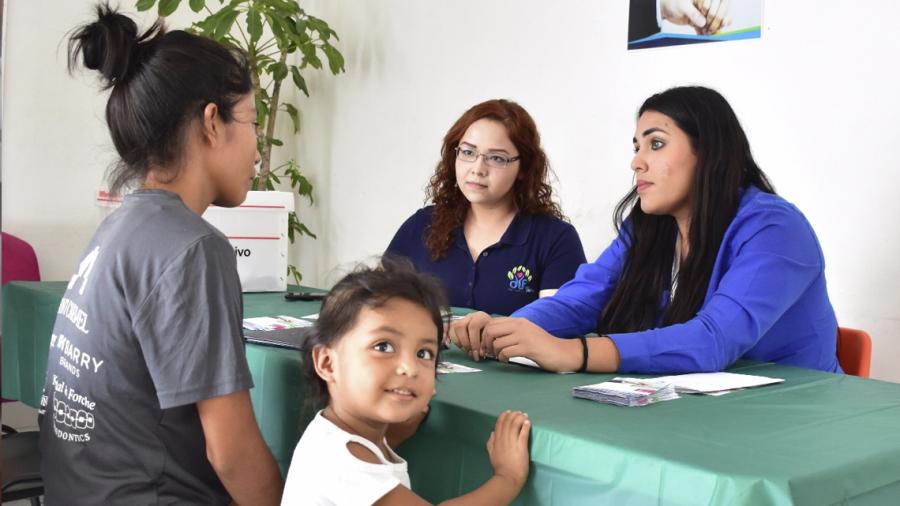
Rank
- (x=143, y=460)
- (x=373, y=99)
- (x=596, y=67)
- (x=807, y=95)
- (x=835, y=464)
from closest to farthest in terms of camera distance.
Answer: (x=835, y=464) < (x=143, y=460) < (x=807, y=95) < (x=596, y=67) < (x=373, y=99)

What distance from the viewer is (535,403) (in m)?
1.28

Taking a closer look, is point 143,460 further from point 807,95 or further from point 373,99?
point 373,99

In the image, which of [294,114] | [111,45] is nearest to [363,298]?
[111,45]

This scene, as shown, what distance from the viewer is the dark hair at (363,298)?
1.25 m

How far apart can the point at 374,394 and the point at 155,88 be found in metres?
0.56

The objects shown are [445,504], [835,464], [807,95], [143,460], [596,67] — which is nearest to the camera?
[835,464]

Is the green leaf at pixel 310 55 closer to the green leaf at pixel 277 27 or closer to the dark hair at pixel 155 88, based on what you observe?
the green leaf at pixel 277 27

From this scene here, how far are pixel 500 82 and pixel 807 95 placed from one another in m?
1.28

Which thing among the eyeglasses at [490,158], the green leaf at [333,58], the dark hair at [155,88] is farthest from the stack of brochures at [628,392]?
the green leaf at [333,58]

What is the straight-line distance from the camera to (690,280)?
1823mm

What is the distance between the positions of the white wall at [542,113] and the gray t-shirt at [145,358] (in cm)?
200

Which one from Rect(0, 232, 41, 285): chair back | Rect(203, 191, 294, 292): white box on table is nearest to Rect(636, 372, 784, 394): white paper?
Rect(203, 191, 294, 292): white box on table

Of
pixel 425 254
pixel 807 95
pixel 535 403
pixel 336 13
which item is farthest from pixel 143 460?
pixel 336 13

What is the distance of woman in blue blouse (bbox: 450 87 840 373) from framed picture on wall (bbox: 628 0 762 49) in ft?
3.40
